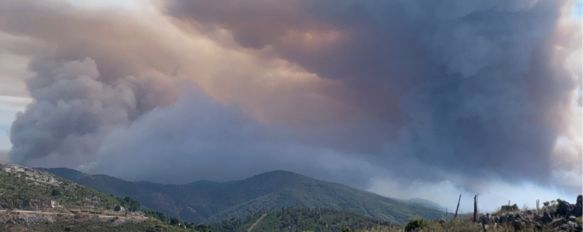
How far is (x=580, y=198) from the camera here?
71.6 m

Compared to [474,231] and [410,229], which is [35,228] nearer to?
[410,229]

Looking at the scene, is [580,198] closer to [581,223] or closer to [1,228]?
[581,223]

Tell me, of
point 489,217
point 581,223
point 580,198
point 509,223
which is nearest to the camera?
point 581,223

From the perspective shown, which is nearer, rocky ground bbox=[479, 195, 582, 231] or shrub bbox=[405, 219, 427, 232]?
rocky ground bbox=[479, 195, 582, 231]

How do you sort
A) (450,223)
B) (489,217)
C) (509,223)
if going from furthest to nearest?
(450,223) → (489,217) → (509,223)

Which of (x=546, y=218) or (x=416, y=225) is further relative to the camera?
(x=416, y=225)

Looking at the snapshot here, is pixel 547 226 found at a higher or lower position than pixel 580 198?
lower

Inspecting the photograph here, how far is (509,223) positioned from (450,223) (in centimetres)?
1351

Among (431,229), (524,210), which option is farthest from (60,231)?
(524,210)

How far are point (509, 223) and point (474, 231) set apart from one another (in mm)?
5293

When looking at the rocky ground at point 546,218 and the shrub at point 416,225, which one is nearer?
the rocky ground at point 546,218

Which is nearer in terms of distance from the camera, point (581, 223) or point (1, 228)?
point (581, 223)

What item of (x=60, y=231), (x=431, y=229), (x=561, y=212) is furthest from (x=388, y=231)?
(x=60, y=231)

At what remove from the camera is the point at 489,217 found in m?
83.1
